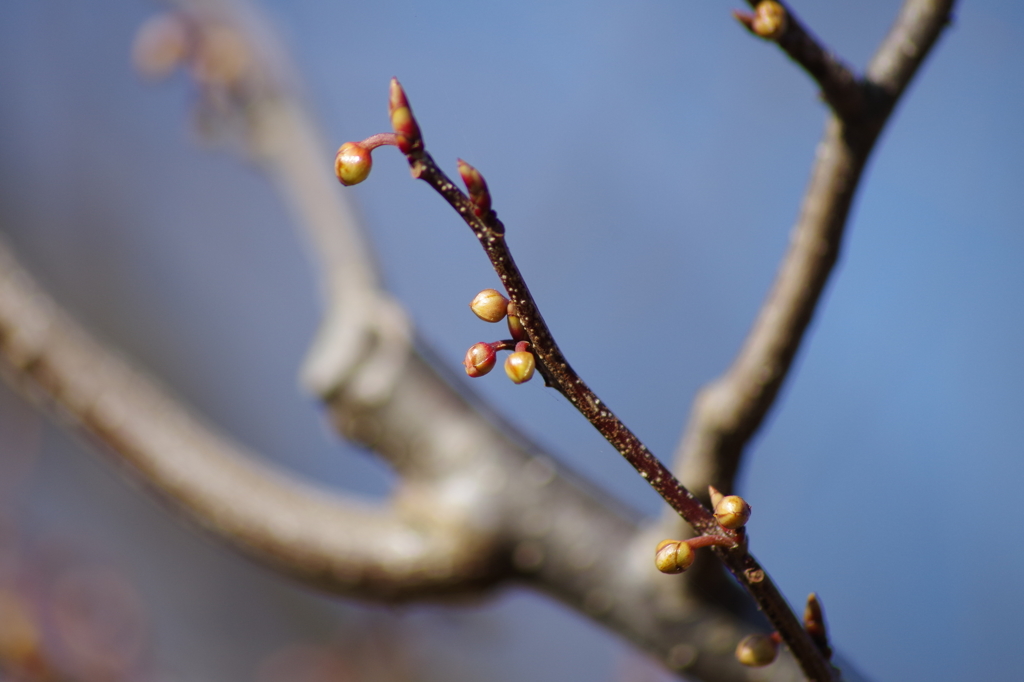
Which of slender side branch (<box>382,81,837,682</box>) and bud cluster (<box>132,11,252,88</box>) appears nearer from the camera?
slender side branch (<box>382,81,837,682</box>)

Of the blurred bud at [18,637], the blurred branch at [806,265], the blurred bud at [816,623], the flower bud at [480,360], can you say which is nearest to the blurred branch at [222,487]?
the blurred branch at [806,265]

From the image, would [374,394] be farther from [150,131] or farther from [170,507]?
[150,131]

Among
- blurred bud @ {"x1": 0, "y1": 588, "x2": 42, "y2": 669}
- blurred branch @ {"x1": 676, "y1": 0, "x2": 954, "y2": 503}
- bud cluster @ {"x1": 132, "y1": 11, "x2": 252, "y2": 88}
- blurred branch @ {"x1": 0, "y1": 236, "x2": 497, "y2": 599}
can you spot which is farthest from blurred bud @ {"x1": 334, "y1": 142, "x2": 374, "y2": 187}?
blurred bud @ {"x1": 0, "y1": 588, "x2": 42, "y2": 669}

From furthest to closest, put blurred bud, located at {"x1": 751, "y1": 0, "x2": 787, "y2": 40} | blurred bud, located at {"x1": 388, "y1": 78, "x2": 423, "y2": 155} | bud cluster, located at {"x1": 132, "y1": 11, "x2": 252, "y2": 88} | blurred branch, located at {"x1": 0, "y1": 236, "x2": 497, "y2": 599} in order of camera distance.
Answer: bud cluster, located at {"x1": 132, "y1": 11, "x2": 252, "y2": 88}
blurred branch, located at {"x1": 0, "y1": 236, "x2": 497, "y2": 599}
blurred bud, located at {"x1": 751, "y1": 0, "x2": 787, "y2": 40}
blurred bud, located at {"x1": 388, "y1": 78, "x2": 423, "y2": 155}

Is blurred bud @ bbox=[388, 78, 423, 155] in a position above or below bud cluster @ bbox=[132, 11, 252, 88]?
below

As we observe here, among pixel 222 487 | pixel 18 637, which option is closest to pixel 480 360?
pixel 222 487

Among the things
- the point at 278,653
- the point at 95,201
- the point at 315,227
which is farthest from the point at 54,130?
the point at 315,227

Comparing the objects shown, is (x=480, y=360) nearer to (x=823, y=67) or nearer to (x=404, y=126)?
(x=404, y=126)

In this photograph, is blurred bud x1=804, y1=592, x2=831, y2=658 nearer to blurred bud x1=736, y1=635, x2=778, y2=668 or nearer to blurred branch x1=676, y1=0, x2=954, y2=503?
blurred bud x1=736, y1=635, x2=778, y2=668
